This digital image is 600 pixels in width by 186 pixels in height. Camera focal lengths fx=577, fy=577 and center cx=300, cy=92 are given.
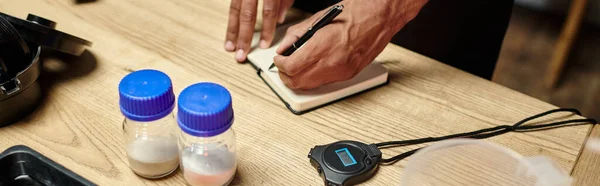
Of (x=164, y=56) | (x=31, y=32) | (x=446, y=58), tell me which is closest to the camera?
(x=31, y=32)

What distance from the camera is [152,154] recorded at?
2.07 feet

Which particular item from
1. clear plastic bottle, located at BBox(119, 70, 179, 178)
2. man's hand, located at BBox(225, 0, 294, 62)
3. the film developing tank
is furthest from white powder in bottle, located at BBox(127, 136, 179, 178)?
man's hand, located at BBox(225, 0, 294, 62)

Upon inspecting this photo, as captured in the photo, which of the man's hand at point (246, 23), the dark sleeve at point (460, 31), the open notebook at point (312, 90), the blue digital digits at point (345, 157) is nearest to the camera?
the blue digital digits at point (345, 157)

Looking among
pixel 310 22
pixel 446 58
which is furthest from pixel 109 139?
pixel 446 58

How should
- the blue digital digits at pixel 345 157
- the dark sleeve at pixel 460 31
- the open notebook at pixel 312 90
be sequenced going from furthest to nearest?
1. the dark sleeve at pixel 460 31
2. the open notebook at pixel 312 90
3. the blue digital digits at pixel 345 157

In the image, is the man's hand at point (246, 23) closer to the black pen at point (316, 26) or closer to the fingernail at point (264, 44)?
the fingernail at point (264, 44)

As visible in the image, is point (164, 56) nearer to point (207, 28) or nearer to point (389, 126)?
point (207, 28)

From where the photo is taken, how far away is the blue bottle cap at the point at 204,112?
0.54 meters

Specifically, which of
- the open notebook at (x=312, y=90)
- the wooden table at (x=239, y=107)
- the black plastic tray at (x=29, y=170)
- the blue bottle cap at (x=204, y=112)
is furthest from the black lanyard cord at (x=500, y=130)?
the black plastic tray at (x=29, y=170)

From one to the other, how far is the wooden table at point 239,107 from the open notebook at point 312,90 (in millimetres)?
11

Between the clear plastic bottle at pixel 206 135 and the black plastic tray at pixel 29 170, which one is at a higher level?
the clear plastic bottle at pixel 206 135

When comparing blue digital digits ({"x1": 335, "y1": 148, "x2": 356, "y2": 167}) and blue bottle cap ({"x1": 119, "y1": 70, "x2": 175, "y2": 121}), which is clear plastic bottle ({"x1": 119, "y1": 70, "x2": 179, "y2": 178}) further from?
blue digital digits ({"x1": 335, "y1": 148, "x2": 356, "y2": 167})

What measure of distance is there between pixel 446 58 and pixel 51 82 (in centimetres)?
67

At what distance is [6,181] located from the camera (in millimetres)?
629
